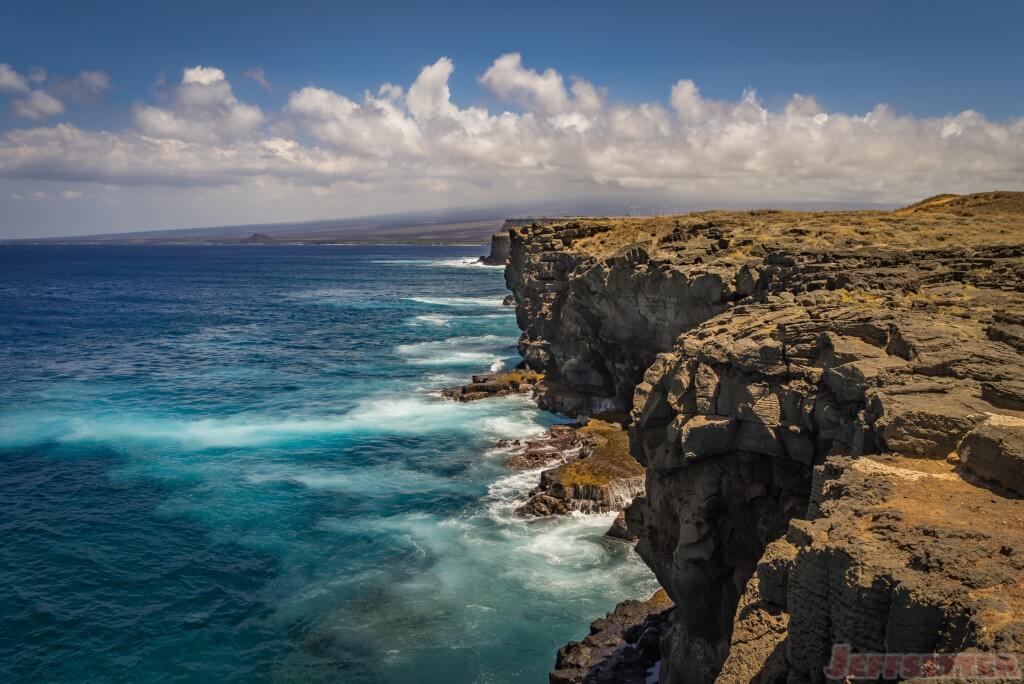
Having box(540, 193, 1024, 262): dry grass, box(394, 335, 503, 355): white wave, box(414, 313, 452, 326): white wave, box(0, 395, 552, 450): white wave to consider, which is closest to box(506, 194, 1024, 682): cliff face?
box(540, 193, 1024, 262): dry grass

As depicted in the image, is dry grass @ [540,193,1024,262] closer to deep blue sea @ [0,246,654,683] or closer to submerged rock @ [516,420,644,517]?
submerged rock @ [516,420,644,517]

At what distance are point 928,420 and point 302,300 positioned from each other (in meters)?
139

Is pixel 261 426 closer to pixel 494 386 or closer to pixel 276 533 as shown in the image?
pixel 276 533

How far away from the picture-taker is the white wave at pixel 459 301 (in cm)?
13456

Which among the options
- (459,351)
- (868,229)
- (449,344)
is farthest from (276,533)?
(449,344)

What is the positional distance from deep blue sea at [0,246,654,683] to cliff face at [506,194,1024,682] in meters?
8.09

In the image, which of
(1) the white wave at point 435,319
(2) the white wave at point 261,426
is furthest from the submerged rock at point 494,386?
(1) the white wave at point 435,319

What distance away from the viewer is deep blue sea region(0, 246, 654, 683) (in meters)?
28.3

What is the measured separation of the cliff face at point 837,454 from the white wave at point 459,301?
94.2 meters

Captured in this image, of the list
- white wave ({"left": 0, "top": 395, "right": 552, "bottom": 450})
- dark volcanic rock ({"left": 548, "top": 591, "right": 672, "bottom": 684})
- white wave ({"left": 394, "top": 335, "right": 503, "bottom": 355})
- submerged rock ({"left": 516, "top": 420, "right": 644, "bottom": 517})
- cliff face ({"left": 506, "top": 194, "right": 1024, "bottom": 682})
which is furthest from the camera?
white wave ({"left": 394, "top": 335, "right": 503, "bottom": 355})

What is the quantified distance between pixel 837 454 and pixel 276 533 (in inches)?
1201

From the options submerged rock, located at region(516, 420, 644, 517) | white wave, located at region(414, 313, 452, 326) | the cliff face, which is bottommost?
submerged rock, located at region(516, 420, 644, 517)

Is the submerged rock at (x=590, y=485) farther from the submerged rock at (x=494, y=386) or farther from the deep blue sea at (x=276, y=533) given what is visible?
the submerged rock at (x=494, y=386)

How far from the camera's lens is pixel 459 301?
140 meters
